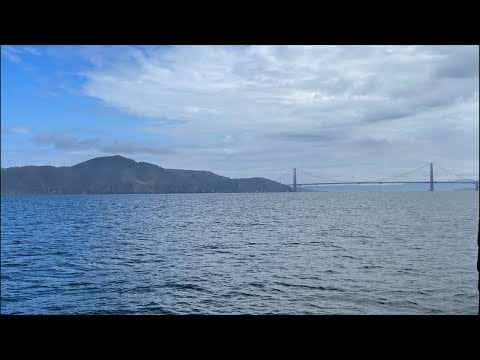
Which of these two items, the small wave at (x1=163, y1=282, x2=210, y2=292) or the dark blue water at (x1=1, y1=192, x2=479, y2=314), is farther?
the small wave at (x1=163, y1=282, x2=210, y2=292)

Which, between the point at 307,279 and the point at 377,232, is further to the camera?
the point at 377,232

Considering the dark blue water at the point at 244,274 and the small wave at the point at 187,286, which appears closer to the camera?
the dark blue water at the point at 244,274

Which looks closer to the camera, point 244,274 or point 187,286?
point 187,286

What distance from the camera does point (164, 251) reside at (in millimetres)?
21641
